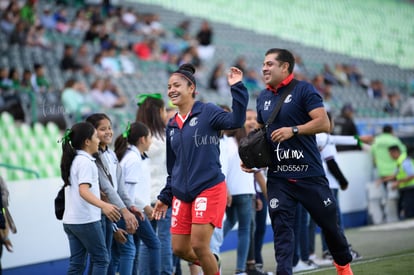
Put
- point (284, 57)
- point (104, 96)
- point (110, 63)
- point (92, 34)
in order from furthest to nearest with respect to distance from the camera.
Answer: point (92, 34) → point (110, 63) → point (104, 96) → point (284, 57)

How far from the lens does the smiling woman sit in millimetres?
6648

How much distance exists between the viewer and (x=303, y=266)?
986 centimetres

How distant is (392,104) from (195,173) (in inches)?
Answer: 828

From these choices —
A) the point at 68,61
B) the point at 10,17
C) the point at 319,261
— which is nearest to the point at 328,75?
the point at 68,61

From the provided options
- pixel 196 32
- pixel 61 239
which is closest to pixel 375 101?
pixel 196 32

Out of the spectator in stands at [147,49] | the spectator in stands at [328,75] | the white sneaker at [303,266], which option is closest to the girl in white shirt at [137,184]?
the white sneaker at [303,266]

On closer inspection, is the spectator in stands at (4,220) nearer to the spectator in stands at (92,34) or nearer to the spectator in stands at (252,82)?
the spectator in stands at (92,34)

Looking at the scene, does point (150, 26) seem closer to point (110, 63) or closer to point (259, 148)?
point (110, 63)

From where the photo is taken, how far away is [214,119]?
6707 millimetres

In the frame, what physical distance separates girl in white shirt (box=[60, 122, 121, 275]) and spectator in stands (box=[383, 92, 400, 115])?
19.7m

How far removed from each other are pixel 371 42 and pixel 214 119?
28.5 meters

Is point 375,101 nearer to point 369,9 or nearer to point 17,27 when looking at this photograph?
point 369,9

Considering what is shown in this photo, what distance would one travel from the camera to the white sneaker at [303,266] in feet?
31.9

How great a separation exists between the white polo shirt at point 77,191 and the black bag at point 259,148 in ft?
4.14
